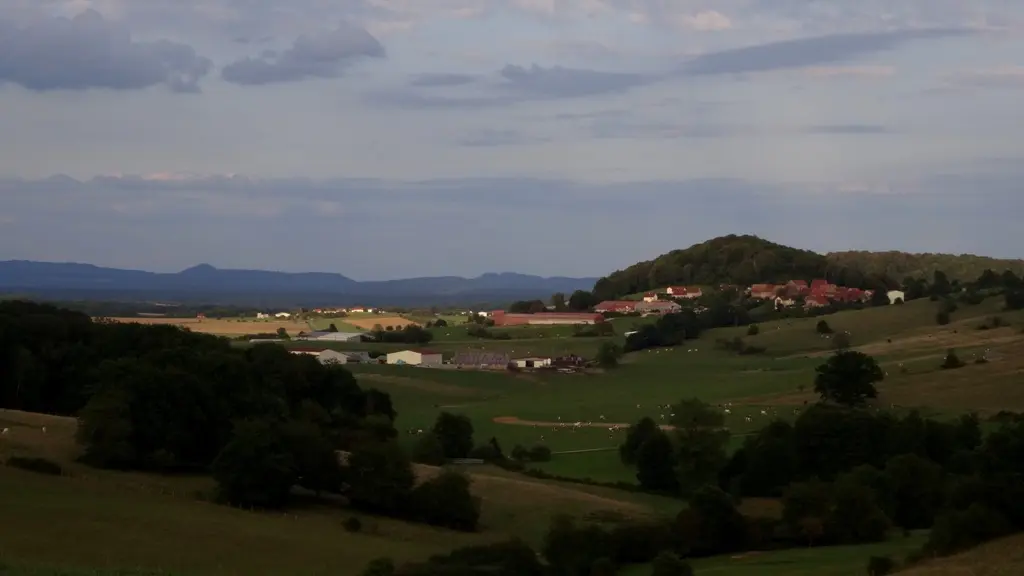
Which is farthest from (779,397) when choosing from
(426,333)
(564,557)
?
(426,333)

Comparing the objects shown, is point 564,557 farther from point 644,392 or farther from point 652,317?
point 652,317

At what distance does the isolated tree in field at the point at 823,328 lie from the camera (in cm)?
11444

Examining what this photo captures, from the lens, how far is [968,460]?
49.5m

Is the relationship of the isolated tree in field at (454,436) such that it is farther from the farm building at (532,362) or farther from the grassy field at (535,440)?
the farm building at (532,362)

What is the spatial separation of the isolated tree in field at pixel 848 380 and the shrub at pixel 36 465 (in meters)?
43.2

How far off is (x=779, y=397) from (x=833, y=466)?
77.1ft

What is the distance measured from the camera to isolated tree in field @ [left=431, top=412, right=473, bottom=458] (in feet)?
198

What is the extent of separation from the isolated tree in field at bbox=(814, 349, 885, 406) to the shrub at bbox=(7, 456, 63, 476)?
43216 mm

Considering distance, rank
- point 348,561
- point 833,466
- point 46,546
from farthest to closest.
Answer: point 833,466
point 348,561
point 46,546

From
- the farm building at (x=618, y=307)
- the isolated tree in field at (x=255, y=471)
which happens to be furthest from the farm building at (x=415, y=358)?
the isolated tree in field at (x=255, y=471)

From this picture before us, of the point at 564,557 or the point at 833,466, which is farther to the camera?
the point at 833,466

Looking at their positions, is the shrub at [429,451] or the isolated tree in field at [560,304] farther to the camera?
the isolated tree in field at [560,304]

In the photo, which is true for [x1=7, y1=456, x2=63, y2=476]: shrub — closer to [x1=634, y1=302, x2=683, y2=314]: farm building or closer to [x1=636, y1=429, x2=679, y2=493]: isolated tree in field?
[x1=636, y1=429, x2=679, y2=493]: isolated tree in field

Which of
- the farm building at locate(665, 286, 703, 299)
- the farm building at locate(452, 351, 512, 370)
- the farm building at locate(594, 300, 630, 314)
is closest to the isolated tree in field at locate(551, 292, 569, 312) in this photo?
the farm building at locate(594, 300, 630, 314)
